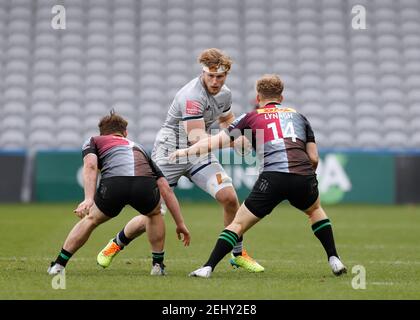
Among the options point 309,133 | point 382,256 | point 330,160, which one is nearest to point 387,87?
point 330,160

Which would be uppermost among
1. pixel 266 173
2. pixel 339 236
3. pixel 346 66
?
pixel 346 66

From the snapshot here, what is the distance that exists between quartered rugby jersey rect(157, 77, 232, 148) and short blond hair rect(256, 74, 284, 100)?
0.76 m

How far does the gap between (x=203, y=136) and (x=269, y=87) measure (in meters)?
0.82

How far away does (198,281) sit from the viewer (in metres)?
6.82

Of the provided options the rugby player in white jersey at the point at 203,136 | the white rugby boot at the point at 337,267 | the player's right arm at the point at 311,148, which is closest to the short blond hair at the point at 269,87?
the player's right arm at the point at 311,148

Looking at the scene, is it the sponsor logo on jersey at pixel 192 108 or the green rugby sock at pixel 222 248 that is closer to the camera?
the green rugby sock at pixel 222 248

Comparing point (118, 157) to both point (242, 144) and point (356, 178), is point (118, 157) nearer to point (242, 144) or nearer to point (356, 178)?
Result: point (242, 144)

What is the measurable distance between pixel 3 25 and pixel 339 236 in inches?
518

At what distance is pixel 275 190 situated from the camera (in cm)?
723

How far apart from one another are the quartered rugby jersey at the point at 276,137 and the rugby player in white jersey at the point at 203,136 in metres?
0.62

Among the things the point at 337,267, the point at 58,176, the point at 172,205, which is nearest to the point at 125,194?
the point at 172,205

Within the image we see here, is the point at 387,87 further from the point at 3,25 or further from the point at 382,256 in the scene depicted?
the point at 382,256

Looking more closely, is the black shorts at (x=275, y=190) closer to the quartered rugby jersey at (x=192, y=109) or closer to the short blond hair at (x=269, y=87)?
the short blond hair at (x=269, y=87)

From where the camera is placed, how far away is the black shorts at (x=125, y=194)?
7.15 meters
